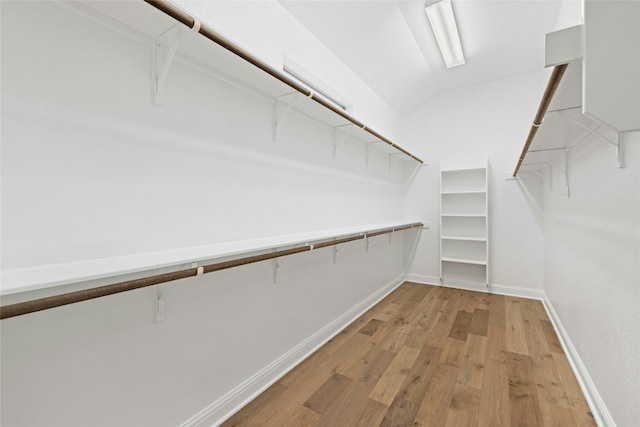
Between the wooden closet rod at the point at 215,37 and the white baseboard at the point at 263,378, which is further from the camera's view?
the white baseboard at the point at 263,378

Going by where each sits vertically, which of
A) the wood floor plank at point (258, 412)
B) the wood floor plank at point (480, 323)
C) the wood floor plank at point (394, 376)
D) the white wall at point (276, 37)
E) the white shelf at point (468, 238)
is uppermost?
the white wall at point (276, 37)

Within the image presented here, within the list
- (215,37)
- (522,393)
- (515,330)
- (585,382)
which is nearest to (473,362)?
(522,393)

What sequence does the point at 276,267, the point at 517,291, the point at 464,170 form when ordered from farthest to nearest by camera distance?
the point at 464,170
the point at 517,291
the point at 276,267

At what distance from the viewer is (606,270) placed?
50.9 inches

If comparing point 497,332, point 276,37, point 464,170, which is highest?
point 276,37

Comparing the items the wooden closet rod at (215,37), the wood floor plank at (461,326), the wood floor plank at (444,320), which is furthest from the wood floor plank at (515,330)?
the wooden closet rod at (215,37)

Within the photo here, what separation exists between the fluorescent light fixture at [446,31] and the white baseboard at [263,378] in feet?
8.52

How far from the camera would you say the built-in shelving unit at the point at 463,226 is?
11.5ft

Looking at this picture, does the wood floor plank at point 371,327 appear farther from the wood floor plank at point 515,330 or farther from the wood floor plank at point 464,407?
the wood floor plank at point 515,330

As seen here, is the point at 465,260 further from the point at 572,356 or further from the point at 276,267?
the point at 276,267

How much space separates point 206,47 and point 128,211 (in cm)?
71

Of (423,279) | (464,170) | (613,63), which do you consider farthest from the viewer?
(423,279)

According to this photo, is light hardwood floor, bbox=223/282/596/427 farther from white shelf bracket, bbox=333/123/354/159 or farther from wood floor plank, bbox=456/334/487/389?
white shelf bracket, bbox=333/123/354/159

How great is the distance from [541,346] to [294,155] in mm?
2360
